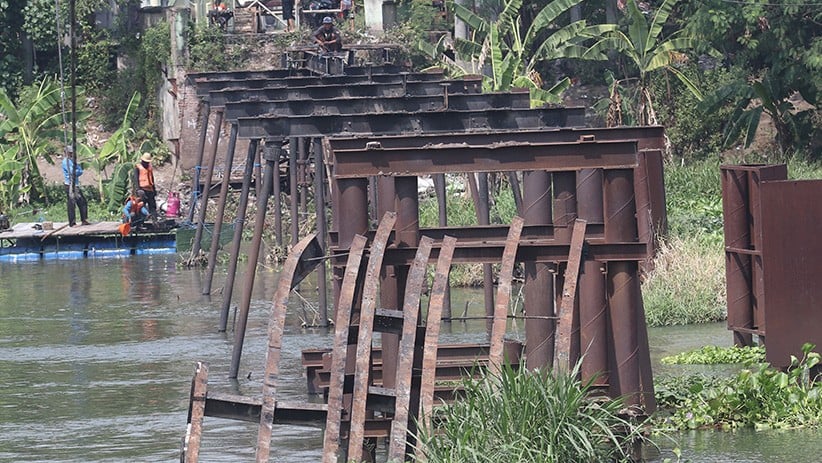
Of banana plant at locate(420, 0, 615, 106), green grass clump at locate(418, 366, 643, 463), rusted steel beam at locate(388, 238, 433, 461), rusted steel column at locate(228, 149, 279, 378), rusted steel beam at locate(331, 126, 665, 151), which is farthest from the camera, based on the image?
banana plant at locate(420, 0, 615, 106)

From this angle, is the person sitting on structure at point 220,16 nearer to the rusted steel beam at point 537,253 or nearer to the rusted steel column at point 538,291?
the rusted steel column at point 538,291

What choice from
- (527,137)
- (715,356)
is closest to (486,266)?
(715,356)

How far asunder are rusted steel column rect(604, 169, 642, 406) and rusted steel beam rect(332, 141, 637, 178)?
17 centimetres

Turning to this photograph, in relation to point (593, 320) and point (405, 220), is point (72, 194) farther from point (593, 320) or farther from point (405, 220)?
point (593, 320)

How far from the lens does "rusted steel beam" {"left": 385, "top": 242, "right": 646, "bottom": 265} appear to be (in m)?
10.8

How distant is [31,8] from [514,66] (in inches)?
719

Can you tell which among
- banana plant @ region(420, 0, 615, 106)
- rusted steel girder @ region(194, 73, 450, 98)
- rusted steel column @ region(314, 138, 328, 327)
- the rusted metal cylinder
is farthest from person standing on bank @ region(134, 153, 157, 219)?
the rusted metal cylinder

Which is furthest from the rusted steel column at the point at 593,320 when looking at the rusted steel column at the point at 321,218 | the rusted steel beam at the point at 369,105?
the rusted steel column at the point at 321,218

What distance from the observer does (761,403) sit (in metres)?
11.8

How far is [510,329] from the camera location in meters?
18.1

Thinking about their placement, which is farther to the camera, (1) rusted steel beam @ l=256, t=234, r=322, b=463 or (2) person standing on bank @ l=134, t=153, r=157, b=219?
(2) person standing on bank @ l=134, t=153, r=157, b=219

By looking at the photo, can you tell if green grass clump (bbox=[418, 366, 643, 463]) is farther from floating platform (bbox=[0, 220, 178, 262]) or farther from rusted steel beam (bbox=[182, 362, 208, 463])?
floating platform (bbox=[0, 220, 178, 262])

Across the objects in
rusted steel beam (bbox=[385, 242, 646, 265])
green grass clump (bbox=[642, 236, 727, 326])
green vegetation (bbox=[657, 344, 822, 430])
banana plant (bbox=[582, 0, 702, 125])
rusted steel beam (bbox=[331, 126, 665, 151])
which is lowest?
green vegetation (bbox=[657, 344, 822, 430])

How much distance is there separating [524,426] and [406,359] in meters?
1.18
